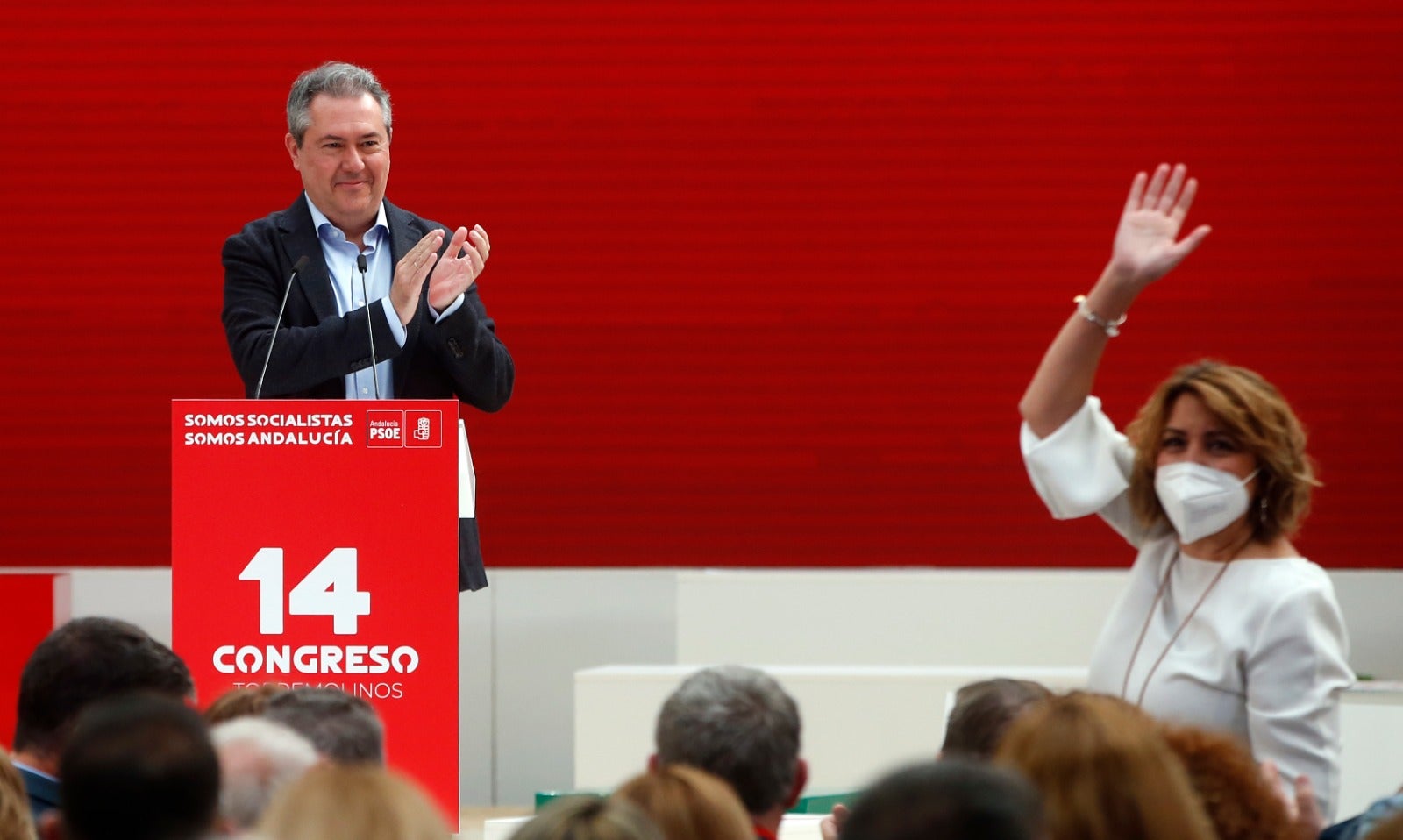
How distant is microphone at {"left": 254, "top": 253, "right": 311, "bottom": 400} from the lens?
11.0 ft

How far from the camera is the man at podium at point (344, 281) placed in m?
3.34

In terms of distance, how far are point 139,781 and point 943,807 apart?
0.74 meters

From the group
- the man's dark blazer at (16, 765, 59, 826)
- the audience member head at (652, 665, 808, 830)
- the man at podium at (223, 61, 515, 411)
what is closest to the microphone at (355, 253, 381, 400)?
the man at podium at (223, 61, 515, 411)

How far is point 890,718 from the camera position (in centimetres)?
512

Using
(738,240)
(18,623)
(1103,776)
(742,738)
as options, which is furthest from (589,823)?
(738,240)

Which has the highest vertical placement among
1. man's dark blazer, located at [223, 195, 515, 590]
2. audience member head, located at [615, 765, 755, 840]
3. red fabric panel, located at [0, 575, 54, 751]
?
man's dark blazer, located at [223, 195, 515, 590]

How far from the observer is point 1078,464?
120 inches

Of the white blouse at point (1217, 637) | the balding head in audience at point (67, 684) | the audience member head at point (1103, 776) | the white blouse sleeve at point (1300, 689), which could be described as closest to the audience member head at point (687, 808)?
the audience member head at point (1103, 776)

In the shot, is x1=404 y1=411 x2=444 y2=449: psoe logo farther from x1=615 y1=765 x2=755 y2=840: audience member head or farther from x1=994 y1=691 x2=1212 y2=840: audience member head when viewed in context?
x1=994 y1=691 x2=1212 y2=840: audience member head

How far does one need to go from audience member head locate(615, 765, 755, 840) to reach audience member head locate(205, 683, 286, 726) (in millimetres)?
796

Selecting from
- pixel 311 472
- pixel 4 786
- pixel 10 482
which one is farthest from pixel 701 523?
pixel 4 786

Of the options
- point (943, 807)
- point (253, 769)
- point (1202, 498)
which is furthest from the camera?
point (1202, 498)

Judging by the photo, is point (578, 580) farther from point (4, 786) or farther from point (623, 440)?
point (4, 786)

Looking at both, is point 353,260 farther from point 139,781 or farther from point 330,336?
point 139,781
